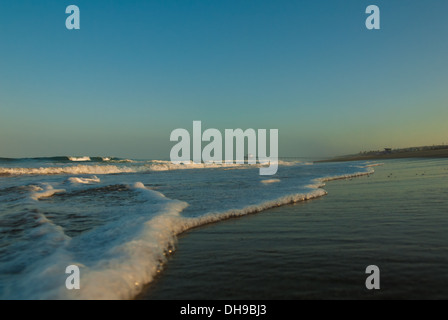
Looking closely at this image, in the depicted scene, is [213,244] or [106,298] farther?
[213,244]

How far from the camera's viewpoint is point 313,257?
4184 millimetres

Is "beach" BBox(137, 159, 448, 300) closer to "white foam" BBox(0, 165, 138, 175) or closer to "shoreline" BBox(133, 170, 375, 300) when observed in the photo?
"shoreline" BBox(133, 170, 375, 300)

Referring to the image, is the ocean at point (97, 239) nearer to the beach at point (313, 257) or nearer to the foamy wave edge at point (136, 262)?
the foamy wave edge at point (136, 262)

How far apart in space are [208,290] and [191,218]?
361 centimetres

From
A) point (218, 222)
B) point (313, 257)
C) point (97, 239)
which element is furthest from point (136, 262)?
point (218, 222)

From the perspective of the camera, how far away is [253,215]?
7.45 metres

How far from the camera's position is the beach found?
3203 millimetres

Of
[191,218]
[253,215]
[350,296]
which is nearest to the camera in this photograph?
[350,296]

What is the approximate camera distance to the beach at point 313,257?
3.20m

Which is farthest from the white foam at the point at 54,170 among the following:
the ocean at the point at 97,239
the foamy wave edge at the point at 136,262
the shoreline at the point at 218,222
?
the shoreline at the point at 218,222

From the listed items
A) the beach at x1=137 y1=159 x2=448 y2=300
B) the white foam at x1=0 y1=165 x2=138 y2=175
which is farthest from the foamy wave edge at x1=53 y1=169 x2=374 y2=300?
the white foam at x1=0 y1=165 x2=138 y2=175

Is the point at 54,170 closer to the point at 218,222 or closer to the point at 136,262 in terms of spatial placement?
the point at 218,222
